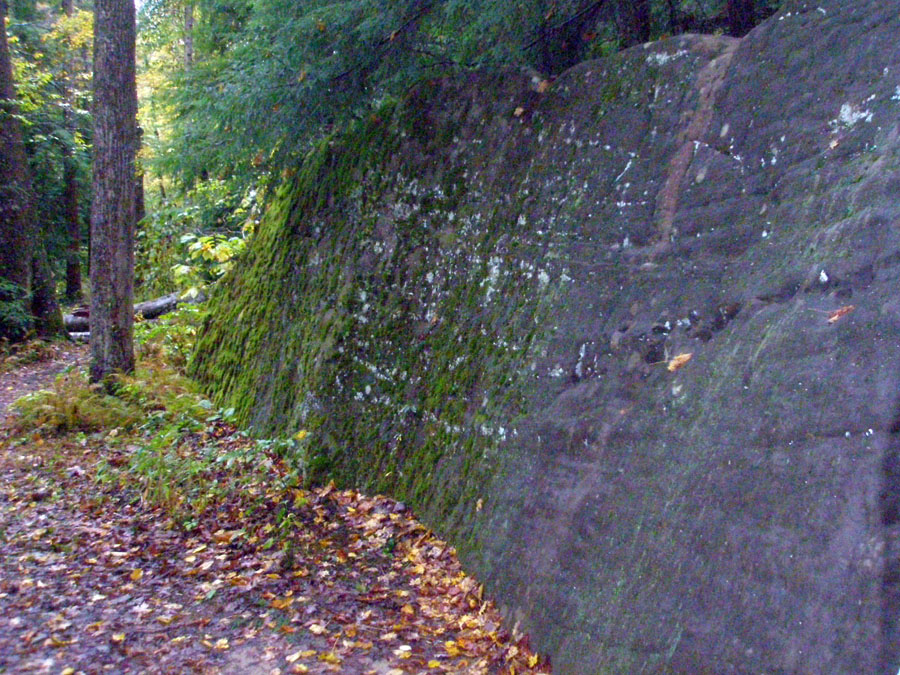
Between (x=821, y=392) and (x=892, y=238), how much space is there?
70cm

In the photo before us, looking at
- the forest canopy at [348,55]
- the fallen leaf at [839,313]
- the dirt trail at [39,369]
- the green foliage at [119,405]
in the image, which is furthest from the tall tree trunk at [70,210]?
the fallen leaf at [839,313]

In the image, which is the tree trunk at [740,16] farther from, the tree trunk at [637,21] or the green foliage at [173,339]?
the green foliage at [173,339]

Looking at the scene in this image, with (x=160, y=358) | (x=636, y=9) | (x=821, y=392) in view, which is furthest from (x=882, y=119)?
(x=160, y=358)

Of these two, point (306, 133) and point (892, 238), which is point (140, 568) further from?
point (892, 238)

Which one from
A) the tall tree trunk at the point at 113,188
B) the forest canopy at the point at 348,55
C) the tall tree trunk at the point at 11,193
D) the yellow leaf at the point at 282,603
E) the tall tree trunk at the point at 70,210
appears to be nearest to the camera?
the yellow leaf at the point at 282,603

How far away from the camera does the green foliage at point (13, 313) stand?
14.4 m

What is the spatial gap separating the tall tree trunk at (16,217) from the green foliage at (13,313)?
184mm

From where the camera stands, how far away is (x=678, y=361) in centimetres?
423

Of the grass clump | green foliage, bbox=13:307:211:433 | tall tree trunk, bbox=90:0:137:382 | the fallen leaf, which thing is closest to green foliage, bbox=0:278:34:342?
the grass clump

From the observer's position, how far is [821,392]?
336cm

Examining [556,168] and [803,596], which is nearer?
[803,596]

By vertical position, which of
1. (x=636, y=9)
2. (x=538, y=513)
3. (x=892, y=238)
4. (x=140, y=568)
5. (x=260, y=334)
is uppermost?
(x=636, y=9)

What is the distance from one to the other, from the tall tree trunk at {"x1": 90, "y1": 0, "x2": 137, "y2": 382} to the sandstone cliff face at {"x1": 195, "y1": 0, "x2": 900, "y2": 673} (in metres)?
4.12

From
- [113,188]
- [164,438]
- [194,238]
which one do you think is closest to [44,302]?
[194,238]
